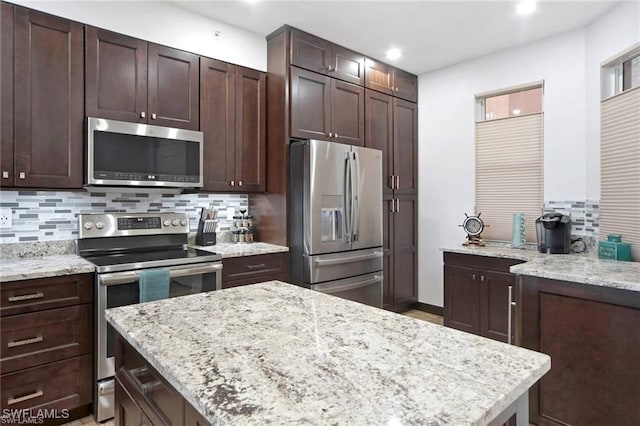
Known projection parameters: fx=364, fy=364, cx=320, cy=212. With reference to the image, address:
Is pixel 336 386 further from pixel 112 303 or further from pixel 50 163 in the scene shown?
pixel 50 163

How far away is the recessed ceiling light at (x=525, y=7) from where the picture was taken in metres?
2.77

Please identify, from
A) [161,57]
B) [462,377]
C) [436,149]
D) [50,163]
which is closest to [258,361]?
[462,377]

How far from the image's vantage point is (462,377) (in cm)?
83

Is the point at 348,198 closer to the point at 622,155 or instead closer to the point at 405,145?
the point at 405,145

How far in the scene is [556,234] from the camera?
9.70 feet

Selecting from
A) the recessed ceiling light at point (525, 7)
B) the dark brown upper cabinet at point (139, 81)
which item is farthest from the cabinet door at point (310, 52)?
the recessed ceiling light at point (525, 7)

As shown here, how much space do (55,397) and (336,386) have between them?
2.14m

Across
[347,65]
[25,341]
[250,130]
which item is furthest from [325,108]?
[25,341]

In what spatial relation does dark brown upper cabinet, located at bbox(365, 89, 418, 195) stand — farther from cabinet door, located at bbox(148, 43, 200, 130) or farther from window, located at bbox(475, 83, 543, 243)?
cabinet door, located at bbox(148, 43, 200, 130)

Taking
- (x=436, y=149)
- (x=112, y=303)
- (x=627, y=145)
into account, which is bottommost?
(x=112, y=303)

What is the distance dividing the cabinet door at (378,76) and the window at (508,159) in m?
0.98

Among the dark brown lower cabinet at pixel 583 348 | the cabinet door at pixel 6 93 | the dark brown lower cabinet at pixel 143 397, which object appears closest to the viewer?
the dark brown lower cabinet at pixel 143 397

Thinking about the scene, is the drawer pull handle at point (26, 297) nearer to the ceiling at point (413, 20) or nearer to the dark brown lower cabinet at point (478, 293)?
the ceiling at point (413, 20)

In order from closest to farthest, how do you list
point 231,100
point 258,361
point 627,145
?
point 258,361
point 627,145
point 231,100
